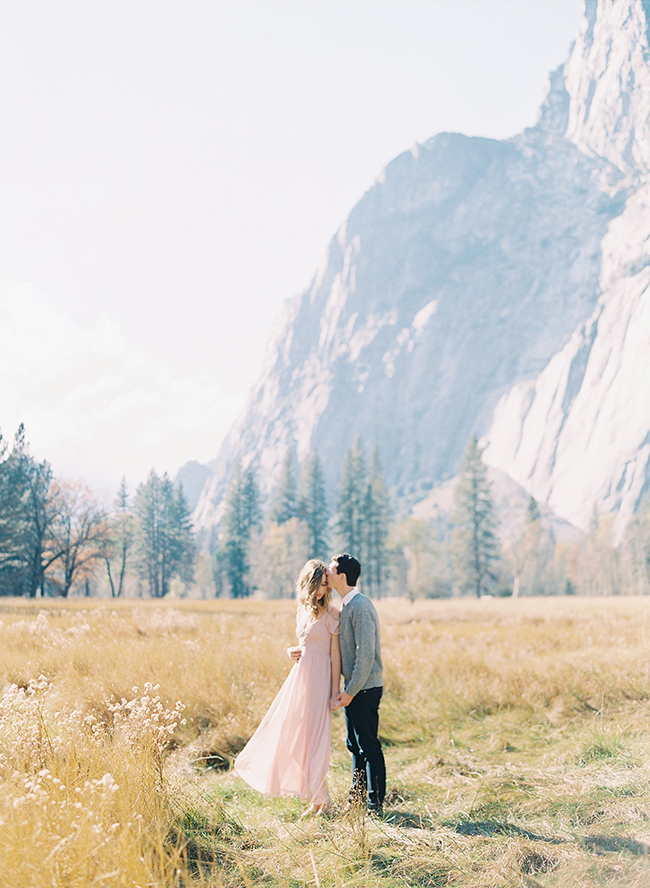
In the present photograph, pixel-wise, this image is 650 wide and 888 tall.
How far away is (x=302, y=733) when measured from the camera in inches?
205

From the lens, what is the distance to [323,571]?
541 centimetres

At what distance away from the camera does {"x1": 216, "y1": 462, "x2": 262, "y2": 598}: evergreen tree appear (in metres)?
69.0

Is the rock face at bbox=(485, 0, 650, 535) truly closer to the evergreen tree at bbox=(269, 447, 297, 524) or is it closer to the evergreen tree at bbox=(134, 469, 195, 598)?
the evergreen tree at bbox=(269, 447, 297, 524)

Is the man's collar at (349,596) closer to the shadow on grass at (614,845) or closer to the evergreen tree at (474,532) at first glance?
the shadow on grass at (614,845)

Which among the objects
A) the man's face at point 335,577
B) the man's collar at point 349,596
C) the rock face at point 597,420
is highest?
the rock face at point 597,420

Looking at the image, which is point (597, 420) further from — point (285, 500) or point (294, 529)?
point (294, 529)

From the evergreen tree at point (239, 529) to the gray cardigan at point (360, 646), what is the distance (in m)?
64.8

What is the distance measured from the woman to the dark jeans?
0.81 ft

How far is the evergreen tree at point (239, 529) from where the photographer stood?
6900 centimetres

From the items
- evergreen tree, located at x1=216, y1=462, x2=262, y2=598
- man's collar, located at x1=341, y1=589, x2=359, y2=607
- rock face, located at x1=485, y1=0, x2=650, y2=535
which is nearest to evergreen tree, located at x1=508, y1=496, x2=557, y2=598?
evergreen tree, located at x1=216, y1=462, x2=262, y2=598

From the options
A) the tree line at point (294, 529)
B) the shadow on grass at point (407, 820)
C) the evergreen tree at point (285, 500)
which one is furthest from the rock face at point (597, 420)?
the shadow on grass at point (407, 820)

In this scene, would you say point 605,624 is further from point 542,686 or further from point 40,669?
point 40,669

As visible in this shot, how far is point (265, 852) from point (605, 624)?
14.1 meters

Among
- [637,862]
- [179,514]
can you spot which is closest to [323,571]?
[637,862]
